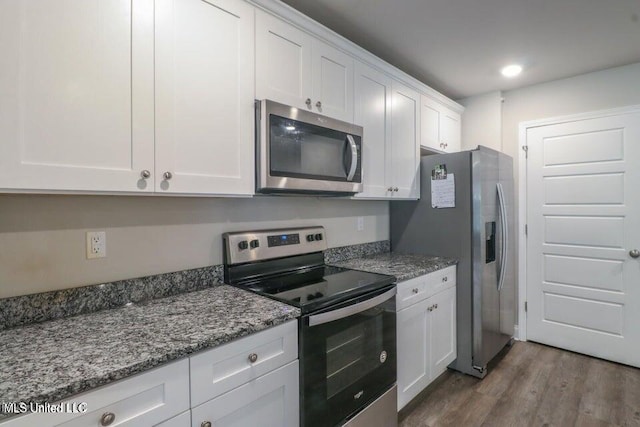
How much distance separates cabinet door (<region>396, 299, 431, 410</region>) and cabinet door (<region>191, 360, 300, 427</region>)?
851 mm

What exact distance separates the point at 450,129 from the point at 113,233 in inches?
115

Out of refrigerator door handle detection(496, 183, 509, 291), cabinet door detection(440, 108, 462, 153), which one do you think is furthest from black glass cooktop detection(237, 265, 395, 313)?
cabinet door detection(440, 108, 462, 153)

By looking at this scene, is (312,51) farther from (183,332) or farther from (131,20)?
(183,332)

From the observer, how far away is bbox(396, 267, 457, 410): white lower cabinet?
196cm

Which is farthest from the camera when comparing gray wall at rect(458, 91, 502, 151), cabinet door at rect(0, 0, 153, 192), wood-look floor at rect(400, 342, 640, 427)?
gray wall at rect(458, 91, 502, 151)

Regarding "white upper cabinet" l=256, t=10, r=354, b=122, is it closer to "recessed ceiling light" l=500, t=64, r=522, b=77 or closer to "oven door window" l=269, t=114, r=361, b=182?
"oven door window" l=269, t=114, r=361, b=182

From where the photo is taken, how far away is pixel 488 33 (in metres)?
2.14

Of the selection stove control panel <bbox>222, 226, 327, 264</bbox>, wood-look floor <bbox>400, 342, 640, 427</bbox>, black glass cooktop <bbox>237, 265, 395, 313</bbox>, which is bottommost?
wood-look floor <bbox>400, 342, 640, 427</bbox>

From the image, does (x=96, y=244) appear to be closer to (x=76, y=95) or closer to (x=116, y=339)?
(x=116, y=339)

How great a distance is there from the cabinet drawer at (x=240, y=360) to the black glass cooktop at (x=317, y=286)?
6.0 inches

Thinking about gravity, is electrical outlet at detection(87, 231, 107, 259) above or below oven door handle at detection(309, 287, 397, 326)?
above

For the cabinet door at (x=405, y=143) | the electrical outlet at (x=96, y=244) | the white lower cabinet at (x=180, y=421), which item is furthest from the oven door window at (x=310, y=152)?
the white lower cabinet at (x=180, y=421)

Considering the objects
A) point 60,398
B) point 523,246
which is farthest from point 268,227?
point 523,246

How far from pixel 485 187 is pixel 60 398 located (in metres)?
2.56
